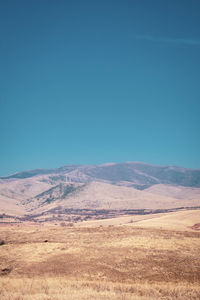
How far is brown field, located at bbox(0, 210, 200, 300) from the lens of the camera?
54.6ft

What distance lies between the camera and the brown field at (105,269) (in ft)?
54.6

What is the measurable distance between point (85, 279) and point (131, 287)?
4710 mm

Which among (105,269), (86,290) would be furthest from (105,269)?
(86,290)

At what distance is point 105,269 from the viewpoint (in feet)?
76.5

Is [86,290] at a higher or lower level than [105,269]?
higher

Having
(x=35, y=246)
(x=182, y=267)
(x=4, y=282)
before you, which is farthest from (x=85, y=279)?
(x=35, y=246)

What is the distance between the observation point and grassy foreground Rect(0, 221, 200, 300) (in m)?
16.7

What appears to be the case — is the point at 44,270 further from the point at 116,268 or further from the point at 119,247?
the point at 119,247

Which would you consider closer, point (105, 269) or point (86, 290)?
point (86, 290)

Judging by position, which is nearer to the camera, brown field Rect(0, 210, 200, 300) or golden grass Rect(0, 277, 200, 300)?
golden grass Rect(0, 277, 200, 300)

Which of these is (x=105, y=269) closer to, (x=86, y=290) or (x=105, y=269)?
(x=105, y=269)

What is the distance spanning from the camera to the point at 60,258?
2761cm

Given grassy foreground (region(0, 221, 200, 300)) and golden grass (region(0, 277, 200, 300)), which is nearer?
golden grass (region(0, 277, 200, 300))

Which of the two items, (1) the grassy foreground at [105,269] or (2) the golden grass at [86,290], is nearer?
(2) the golden grass at [86,290]
